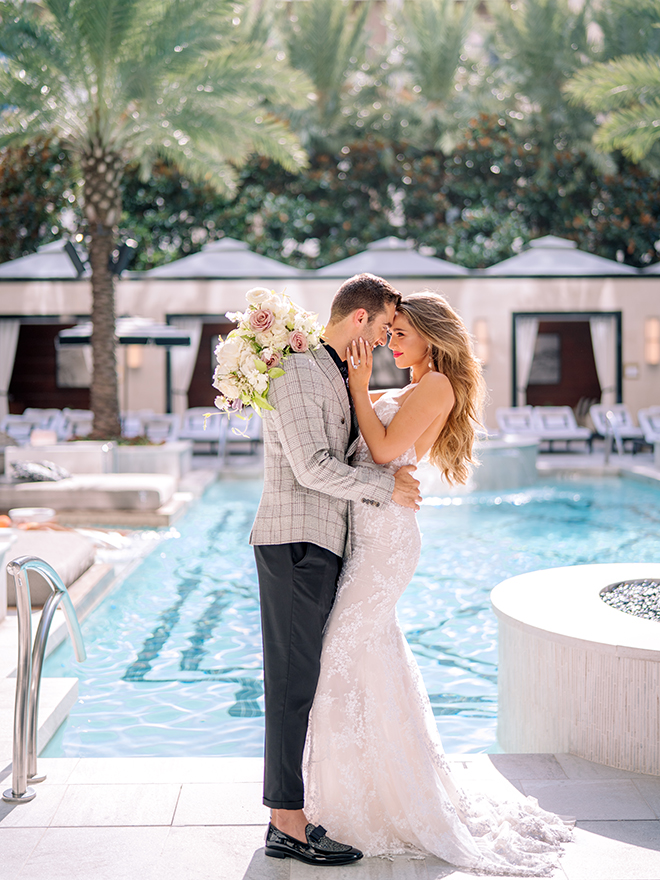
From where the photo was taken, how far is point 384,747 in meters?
2.72

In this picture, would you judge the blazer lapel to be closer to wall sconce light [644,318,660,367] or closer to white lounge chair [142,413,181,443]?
white lounge chair [142,413,181,443]

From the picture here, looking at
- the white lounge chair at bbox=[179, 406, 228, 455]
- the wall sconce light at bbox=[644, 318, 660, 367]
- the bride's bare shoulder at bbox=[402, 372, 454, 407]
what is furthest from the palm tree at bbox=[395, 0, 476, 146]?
the bride's bare shoulder at bbox=[402, 372, 454, 407]

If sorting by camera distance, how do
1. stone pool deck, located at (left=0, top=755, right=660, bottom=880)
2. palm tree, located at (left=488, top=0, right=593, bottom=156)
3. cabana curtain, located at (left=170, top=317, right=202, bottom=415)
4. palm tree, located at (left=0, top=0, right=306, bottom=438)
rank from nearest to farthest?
stone pool deck, located at (left=0, top=755, right=660, bottom=880), palm tree, located at (left=0, top=0, right=306, bottom=438), cabana curtain, located at (left=170, top=317, right=202, bottom=415), palm tree, located at (left=488, top=0, right=593, bottom=156)

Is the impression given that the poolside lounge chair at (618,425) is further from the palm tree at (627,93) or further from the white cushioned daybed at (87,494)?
the white cushioned daybed at (87,494)

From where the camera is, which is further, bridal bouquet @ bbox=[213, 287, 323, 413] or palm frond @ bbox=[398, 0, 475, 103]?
palm frond @ bbox=[398, 0, 475, 103]

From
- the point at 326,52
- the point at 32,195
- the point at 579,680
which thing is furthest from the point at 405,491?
the point at 326,52

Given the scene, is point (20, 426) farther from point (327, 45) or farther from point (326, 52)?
point (327, 45)

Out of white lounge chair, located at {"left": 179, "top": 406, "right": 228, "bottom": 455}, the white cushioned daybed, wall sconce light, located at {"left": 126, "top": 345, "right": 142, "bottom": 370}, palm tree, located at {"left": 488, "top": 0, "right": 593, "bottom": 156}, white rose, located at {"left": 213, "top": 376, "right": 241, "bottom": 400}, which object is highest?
palm tree, located at {"left": 488, "top": 0, "right": 593, "bottom": 156}

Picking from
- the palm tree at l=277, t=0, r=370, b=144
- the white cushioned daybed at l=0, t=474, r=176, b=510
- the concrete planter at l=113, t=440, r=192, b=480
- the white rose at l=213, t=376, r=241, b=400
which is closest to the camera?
the white rose at l=213, t=376, r=241, b=400

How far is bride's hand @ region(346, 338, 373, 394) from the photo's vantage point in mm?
2682

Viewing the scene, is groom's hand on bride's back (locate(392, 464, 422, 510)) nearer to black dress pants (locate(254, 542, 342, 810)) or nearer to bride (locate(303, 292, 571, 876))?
bride (locate(303, 292, 571, 876))

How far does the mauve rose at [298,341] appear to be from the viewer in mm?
2619

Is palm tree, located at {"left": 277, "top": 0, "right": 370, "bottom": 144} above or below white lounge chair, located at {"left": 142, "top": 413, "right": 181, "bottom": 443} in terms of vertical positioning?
above

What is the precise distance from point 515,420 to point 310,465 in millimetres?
14694
